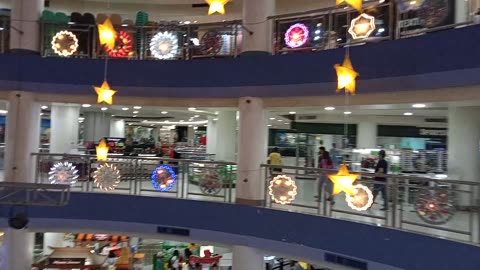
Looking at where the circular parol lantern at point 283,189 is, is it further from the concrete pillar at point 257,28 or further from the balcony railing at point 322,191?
the concrete pillar at point 257,28

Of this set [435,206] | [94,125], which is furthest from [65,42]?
[94,125]

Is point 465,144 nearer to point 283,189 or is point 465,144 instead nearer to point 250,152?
point 283,189

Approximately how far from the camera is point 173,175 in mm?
9578

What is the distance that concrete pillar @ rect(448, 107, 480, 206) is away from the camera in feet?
32.0

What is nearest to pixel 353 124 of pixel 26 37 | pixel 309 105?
Result: pixel 309 105

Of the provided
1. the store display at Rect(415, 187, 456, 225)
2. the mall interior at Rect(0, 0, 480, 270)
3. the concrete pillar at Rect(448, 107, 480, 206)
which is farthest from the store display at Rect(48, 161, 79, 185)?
the concrete pillar at Rect(448, 107, 480, 206)

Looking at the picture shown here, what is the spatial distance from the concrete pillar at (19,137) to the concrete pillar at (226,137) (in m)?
6.17

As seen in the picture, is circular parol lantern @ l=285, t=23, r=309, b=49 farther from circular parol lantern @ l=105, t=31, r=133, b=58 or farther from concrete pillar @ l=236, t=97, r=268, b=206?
circular parol lantern @ l=105, t=31, r=133, b=58

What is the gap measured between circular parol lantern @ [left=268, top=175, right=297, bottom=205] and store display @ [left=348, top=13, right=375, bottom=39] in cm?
286

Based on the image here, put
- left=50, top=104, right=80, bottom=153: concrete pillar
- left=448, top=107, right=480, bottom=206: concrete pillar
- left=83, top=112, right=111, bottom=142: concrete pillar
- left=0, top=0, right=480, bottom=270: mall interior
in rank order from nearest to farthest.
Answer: left=0, top=0, right=480, bottom=270: mall interior → left=448, top=107, right=480, bottom=206: concrete pillar → left=50, top=104, right=80, bottom=153: concrete pillar → left=83, top=112, right=111, bottom=142: concrete pillar

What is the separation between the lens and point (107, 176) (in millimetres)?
9703

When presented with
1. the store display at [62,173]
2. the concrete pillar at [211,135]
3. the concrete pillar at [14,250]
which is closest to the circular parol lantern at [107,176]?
the store display at [62,173]

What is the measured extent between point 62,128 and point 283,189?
25.7 ft

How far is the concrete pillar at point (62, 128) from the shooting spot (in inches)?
520
